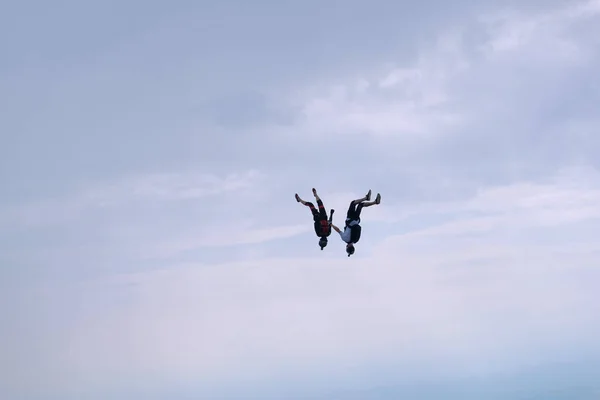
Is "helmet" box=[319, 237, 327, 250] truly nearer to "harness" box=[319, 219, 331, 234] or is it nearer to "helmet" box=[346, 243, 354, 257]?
"harness" box=[319, 219, 331, 234]

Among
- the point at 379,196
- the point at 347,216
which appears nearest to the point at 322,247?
A: the point at 347,216

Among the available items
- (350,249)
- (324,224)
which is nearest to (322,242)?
(324,224)

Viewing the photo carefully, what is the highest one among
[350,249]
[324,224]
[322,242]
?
[324,224]

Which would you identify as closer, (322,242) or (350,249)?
(322,242)

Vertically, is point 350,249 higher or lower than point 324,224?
lower

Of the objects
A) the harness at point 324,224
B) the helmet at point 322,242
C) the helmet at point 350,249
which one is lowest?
the helmet at point 350,249

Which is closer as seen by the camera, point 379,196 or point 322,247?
point 379,196

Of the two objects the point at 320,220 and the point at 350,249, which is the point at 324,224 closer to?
the point at 320,220

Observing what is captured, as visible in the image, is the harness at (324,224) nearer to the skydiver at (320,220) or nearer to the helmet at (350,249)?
the skydiver at (320,220)

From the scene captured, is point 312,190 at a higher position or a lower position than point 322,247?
higher

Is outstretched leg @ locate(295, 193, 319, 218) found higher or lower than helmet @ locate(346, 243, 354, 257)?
higher

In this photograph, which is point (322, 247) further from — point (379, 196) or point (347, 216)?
point (379, 196)
